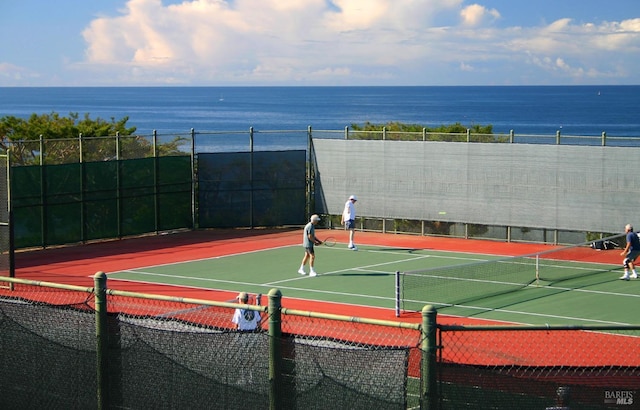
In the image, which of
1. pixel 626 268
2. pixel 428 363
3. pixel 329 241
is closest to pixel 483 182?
pixel 329 241

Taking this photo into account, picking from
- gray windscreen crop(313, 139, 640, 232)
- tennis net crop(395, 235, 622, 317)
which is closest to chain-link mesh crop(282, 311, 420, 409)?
tennis net crop(395, 235, 622, 317)

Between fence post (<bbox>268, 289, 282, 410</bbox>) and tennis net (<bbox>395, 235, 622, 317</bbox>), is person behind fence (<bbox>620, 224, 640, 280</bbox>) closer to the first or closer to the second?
tennis net (<bbox>395, 235, 622, 317</bbox>)

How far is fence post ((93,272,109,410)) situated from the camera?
8461mm

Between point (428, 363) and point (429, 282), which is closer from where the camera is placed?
point (428, 363)

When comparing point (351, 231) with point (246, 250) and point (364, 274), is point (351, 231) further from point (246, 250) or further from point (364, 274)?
point (364, 274)

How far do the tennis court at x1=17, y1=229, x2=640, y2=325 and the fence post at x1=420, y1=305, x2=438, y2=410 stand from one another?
13.6m

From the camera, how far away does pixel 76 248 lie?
3080 centimetres

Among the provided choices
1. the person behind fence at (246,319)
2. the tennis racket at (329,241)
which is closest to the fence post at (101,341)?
the person behind fence at (246,319)

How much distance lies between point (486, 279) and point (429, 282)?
2.38 meters

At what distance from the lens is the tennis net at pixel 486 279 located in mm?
21719

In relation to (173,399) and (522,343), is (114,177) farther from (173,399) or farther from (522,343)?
(173,399)

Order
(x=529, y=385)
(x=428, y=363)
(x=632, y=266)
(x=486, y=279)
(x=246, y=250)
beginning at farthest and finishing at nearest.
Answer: (x=246, y=250)
(x=632, y=266)
(x=486, y=279)
(x=529, y=385)
(x=428, y=363)

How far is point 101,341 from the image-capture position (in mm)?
8609

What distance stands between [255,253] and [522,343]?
13026mm
